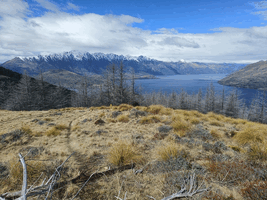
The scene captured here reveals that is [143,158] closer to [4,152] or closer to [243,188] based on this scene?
[243,188]

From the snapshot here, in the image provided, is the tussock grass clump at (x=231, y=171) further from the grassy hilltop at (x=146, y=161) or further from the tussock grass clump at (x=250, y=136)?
the tussock grass clump at (x=250, y=136)

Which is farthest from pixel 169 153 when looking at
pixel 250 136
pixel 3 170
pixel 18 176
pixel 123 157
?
pixel 3 170

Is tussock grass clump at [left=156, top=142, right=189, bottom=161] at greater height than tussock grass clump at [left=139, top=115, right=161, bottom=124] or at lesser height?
greater

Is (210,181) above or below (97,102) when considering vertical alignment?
above

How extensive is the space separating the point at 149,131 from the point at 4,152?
Answer: 6720 mm

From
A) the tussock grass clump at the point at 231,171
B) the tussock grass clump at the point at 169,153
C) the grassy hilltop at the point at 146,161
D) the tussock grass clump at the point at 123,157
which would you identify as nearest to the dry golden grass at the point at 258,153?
the grassy hilltop at the point at 146,161

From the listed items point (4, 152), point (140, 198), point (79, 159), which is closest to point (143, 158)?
point (140, 198)

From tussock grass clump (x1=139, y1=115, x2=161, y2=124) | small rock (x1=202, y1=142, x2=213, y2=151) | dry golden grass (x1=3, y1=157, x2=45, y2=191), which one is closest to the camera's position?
dry golden grass (x1=3, y1=157, x2=45, y2=191)

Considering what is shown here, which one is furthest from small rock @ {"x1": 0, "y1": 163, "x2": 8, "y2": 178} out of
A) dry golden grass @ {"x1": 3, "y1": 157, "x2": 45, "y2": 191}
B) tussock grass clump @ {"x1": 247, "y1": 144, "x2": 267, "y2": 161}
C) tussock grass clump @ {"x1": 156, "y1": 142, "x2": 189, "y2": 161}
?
tussock grass clump @ {"x1": 247, "y1": 144, "x2": 267, "y2": 161}

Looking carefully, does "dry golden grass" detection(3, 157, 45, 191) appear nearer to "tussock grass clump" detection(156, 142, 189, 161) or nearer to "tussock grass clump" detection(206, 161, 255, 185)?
"tussock grass clump" detection(156, 142, 189, 161)

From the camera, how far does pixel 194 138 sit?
6.15 m

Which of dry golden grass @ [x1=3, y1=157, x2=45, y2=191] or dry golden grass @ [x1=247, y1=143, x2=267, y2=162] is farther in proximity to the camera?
dry golden grass @ [x1=247, y1=143, x2=267, y2=162]

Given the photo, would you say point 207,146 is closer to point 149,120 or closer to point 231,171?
point 231,171

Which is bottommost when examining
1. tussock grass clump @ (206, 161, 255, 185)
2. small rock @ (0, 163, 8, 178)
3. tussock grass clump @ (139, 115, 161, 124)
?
tussock grass clump @ (139, 115, 161, 124)
